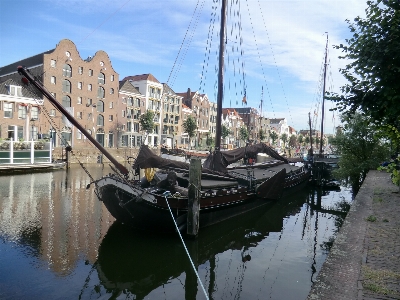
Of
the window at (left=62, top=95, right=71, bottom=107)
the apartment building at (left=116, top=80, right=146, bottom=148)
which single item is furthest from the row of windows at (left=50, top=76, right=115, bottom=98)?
the apartment building at (left=116, top=80, right=146, bottom=148)

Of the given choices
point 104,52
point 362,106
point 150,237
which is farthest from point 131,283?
point 104,52

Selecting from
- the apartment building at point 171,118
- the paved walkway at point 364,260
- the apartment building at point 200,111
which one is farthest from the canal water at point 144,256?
the apartment building at point 200,111

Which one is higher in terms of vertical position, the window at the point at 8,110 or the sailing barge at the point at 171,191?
the window at the point at 8,110

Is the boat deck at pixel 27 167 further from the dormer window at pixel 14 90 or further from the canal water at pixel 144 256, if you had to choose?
the canal water at pixel 144 256

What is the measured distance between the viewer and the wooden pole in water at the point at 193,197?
13.1 m

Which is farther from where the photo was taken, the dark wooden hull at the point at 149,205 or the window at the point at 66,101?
the window at the point at 66,101

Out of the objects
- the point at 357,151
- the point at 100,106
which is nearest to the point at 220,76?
the point at 357,151

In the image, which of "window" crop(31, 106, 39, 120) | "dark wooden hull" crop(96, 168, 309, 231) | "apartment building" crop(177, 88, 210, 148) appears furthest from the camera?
"apartment building" crop(177, 88, 210, 148)

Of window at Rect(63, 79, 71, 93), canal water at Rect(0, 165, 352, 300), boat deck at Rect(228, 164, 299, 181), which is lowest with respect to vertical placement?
canal water at Rect(0, 165, 352, 300)

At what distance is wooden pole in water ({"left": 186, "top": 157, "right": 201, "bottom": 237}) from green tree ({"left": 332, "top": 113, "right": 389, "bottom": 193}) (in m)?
16.1

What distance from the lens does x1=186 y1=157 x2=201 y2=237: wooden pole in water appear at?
1312 centimetres

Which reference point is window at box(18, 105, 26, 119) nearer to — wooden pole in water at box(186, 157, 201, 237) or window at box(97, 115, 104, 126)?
window at box(97, 115, 104, 126)

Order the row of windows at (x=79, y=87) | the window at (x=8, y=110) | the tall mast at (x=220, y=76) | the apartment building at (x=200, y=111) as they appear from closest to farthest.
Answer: the tall mast at (x=220, y=76) < the window at (x=8, y=110) < the row of windows at (x=79, y=87) < the apartment building at (x=200, y=111)

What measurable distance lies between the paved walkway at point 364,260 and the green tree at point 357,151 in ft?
41.6
